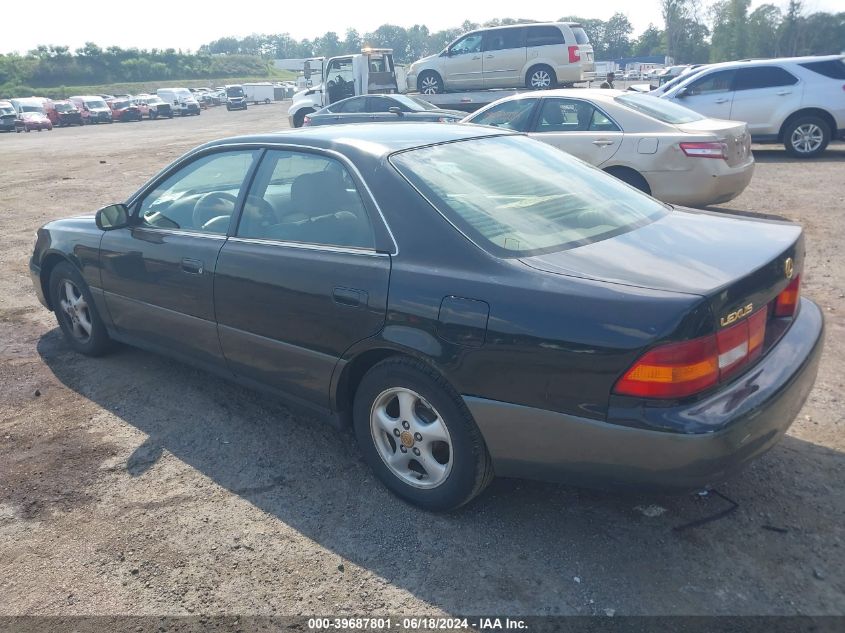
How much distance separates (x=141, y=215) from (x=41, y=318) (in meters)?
2.35

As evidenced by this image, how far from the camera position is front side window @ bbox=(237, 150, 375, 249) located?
3.33m

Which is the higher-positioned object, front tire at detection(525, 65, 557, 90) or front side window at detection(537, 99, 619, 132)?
front tire at detection(525, 65, 557, 90)

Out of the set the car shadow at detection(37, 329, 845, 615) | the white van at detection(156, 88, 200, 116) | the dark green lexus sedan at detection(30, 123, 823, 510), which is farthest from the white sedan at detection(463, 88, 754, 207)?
the white van at detection(156, 88, 200, 116)

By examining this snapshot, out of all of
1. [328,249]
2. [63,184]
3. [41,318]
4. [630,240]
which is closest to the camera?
[630,240]

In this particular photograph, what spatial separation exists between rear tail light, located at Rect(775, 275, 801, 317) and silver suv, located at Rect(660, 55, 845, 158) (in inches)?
450

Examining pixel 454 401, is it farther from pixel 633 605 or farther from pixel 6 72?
pixel 6 72

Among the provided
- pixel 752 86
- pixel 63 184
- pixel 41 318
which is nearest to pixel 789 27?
pixel 752 86

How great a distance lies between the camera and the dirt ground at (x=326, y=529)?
266cm

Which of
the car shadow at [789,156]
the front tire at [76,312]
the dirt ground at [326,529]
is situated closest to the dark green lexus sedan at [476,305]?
the dirt ground at [326,529]

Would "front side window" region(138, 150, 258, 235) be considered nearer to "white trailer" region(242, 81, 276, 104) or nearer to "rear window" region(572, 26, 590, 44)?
"rear window" region(572, 26, 590, 44)

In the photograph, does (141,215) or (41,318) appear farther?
(41,318)

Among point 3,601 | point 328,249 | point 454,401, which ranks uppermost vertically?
point 328,249

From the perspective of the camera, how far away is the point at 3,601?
2770mm

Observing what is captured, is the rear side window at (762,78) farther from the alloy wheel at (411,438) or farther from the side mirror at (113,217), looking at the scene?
the alloy wheel at (411,438)
